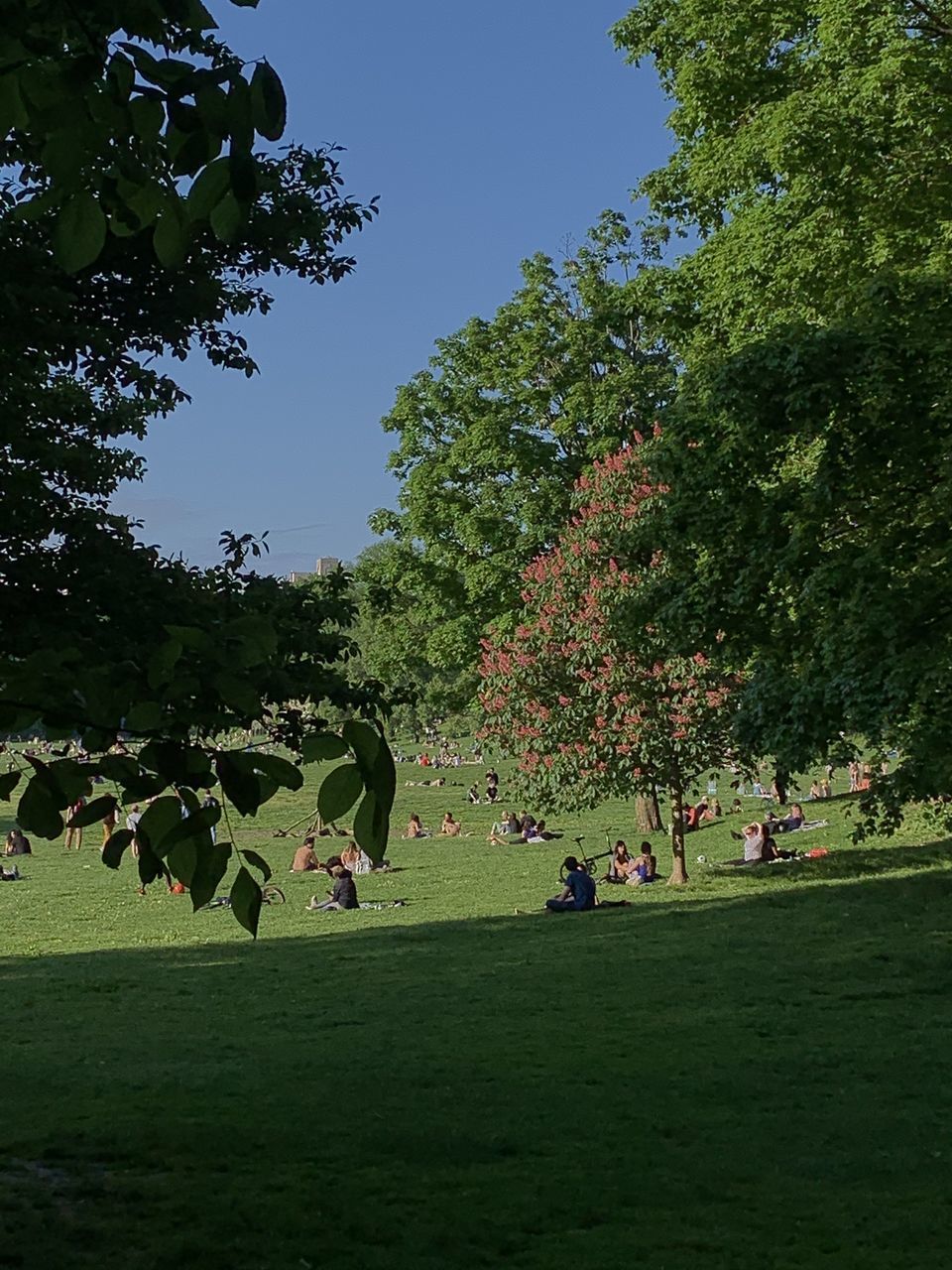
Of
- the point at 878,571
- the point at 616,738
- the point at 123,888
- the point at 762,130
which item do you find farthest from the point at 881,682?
the point at 123,888

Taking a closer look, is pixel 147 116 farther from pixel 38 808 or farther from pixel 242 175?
pixel 38 808

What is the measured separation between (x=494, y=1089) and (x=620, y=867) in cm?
1863

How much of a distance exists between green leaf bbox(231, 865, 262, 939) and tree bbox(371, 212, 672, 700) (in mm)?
34121

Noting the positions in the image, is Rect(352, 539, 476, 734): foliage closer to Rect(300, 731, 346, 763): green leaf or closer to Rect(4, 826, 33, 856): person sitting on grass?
Rect(4, 826, 33, 856): person sitting on grass

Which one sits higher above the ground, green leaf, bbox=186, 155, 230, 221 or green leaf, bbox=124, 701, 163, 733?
green leaf, bbox=186, 155, 230, 221

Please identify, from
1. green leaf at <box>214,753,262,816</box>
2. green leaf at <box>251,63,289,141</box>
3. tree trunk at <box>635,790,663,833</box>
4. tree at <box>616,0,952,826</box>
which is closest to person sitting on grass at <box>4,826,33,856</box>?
tree trunk at <box>635,790,663,833</box>

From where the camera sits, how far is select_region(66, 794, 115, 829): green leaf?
9.07 feet

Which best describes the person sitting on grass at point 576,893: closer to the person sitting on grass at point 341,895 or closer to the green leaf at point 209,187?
the person sitting on grass at point 341,895

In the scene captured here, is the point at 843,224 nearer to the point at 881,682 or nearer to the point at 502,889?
the point at 881,682

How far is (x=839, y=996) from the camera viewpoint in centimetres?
1590

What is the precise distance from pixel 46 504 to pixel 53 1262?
460 centimetres

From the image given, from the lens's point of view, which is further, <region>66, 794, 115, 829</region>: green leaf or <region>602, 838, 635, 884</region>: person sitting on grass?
<region>602, 838, 635, 884</region>: person sitting on grass

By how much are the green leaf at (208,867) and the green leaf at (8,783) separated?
0.34 metres

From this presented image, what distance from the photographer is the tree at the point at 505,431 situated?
37.9 m
